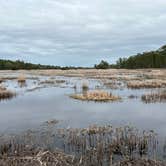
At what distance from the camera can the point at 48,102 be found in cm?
2731

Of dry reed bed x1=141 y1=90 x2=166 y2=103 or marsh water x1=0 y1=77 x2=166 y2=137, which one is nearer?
marsh water x1=0 y1=77 x2=166 y2=137

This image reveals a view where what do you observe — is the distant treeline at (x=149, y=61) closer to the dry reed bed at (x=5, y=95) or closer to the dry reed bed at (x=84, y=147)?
the dry reed bed at (x=5, y=95)

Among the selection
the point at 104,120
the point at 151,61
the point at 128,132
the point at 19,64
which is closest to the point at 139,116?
the point at 104,120

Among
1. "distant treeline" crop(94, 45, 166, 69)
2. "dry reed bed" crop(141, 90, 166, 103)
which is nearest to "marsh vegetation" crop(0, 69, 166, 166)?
"dry reed bed" crop(141, 90, 166, 103)

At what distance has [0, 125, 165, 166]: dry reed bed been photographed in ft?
32.5

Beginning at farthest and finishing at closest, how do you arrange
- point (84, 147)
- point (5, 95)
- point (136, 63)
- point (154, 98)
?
point (136, 63) < point (5, 95) < point (154, 98) < point (84, 147)

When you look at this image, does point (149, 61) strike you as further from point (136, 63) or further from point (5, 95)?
point (5, 95)

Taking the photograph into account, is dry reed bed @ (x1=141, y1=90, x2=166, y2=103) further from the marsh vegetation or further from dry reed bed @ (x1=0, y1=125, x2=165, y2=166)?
dry reed bed @ (x1=0, y1=125, x2=165, y2=166)

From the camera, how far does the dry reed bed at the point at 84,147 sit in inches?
390

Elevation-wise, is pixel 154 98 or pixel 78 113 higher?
pixel 154 98

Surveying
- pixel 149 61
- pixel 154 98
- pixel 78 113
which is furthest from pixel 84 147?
pixel 149 61

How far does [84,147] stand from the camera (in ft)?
39.2

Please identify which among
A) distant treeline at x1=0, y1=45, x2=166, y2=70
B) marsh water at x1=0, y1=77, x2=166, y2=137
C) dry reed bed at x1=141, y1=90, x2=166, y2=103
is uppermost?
distant treeline at x1=0, y1=45, x2=166, y2=70

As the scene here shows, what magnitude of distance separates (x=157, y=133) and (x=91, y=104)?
1058 cm
